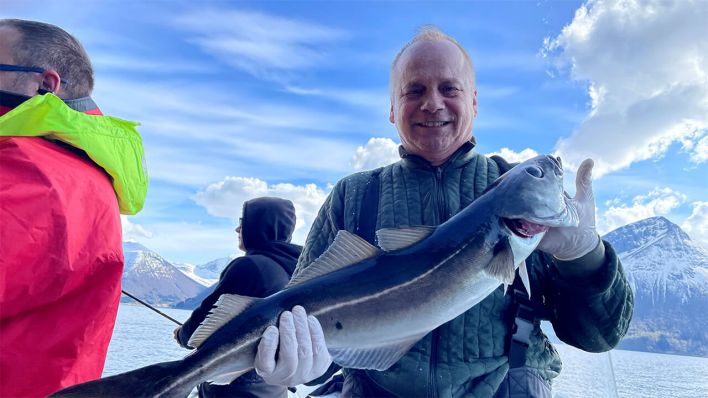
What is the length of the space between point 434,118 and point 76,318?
3271 millimetres

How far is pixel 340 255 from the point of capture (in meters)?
3.61

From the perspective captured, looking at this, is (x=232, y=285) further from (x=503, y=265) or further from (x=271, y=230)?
(x=503, y=265)

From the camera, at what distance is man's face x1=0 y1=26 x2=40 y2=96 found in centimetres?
424

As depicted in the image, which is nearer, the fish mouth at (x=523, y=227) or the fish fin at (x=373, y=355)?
the fish fin at (x=373, y=355)

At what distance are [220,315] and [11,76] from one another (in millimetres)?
2905

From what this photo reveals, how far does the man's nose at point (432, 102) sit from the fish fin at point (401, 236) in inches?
40.6

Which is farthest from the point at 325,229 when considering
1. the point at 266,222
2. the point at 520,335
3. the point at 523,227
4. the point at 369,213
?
the point at 266,222

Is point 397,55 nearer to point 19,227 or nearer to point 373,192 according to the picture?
point 373,192

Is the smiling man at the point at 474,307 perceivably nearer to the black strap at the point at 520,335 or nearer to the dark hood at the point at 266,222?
the black strap at the point at 520,335

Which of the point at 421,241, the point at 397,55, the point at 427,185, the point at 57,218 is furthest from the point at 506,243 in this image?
the point at 57,218

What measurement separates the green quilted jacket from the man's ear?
269 cm

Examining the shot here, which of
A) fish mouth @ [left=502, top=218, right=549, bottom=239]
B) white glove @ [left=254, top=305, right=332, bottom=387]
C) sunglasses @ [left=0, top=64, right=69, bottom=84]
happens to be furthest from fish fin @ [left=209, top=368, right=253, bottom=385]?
sunglasses @ [left=0, top=64, right=69, bottom=84]

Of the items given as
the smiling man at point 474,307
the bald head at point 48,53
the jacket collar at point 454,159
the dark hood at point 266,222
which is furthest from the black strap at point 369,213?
the dark hood at point 266,222

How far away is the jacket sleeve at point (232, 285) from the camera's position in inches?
299
